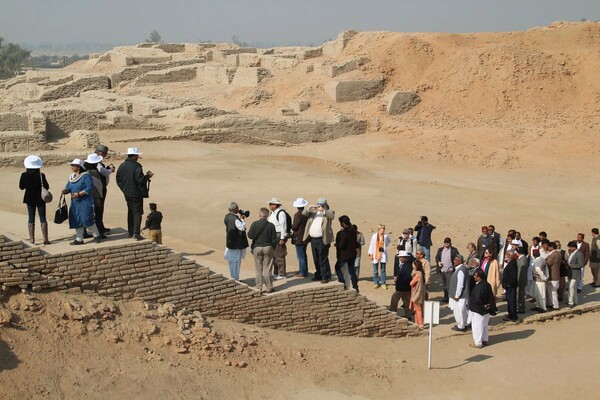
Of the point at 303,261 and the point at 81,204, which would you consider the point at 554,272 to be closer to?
the point at 303,261

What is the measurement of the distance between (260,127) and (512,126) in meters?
8.80

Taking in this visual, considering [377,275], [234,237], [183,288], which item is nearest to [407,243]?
[377,275]

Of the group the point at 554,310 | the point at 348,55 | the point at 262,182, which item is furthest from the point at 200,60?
the point at 554,310

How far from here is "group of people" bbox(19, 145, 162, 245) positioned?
31.4 feet

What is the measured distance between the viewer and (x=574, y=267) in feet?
43.6

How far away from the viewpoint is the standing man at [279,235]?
11.5 meters

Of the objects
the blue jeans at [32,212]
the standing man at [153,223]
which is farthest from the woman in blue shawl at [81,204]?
the standing man at [153,223]

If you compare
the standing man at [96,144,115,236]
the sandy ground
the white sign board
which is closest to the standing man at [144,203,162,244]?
the sandy ground

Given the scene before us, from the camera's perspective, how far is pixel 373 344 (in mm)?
11102

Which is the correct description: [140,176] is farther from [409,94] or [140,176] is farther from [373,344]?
[409,94]

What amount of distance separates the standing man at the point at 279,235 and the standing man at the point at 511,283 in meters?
3.29

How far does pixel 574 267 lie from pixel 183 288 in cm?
673

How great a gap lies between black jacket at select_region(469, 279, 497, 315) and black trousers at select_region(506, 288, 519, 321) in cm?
121

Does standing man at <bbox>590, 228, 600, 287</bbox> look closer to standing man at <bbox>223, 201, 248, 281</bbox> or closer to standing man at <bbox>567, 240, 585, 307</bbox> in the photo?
standing man at <bbox>567, 240, 585, 307</bbox>
